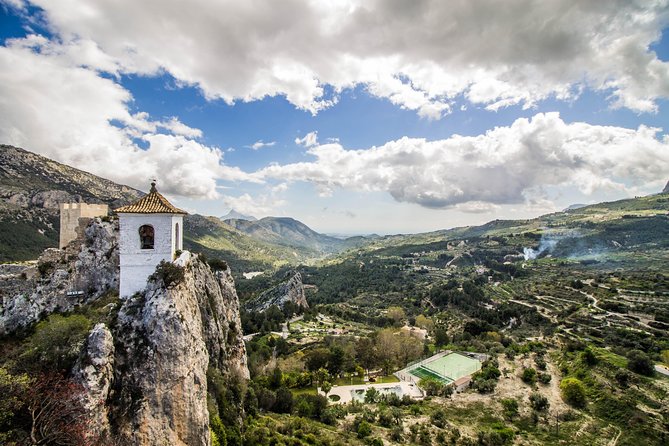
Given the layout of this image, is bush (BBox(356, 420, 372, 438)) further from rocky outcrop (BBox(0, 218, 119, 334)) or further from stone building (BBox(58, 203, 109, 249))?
stone building (BBox(58, 203, 109, 249))

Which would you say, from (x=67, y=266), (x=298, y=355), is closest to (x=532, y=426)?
(x=298, y=355)

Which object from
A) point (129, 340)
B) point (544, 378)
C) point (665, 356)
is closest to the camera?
point (129, 340)

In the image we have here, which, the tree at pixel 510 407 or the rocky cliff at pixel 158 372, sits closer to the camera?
the rocky cliff at pixel 158 372

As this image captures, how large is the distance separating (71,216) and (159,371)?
16730 millimetres

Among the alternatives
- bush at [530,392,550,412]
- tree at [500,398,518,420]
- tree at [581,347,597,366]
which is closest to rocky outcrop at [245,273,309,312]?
tree at [500,398,518,420]

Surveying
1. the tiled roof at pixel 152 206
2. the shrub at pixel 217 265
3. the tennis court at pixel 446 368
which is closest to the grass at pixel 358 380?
the tennis court at pixel 446 368

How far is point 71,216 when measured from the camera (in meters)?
26.6

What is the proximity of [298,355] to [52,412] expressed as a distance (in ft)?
154

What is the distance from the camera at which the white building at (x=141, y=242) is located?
2091 centimetres

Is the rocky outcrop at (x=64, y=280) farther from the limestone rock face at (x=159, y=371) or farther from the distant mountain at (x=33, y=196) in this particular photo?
the distant mountain at (x=33, y=196)

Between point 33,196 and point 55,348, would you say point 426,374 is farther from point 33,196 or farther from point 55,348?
point 33,196

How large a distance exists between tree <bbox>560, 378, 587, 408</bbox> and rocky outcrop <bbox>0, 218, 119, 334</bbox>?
5117cm

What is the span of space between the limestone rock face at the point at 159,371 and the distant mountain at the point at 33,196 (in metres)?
66.5

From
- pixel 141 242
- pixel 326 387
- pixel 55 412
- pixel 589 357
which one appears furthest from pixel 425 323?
pixel 55 412
